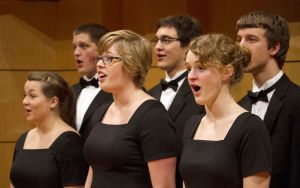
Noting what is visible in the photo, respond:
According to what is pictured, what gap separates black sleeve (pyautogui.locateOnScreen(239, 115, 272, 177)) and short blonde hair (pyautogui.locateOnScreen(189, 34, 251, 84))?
8.9 inches

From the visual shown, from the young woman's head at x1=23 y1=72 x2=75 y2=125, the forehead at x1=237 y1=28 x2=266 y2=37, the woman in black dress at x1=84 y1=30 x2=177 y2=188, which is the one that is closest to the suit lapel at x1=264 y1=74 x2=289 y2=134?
the forehead at x1=237 y1=28 x2=266 y2=37

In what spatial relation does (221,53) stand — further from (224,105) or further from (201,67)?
(224,105)

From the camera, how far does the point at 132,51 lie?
9.87 ft

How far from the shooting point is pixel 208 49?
2566mm

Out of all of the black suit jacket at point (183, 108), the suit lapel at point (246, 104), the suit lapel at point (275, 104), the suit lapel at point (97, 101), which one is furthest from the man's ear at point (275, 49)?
the suit lapel at point (97, 101)

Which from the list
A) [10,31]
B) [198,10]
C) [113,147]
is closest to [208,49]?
[113,147]

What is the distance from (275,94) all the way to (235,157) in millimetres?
751

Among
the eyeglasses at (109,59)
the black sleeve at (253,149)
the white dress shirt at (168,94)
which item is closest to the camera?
the black sleeve at (253,149)

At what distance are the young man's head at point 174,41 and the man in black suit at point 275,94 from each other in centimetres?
66

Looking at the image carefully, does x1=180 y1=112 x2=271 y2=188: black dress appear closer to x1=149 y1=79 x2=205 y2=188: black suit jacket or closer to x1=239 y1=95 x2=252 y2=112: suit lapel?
x1=239 y1=95 x2=252 y2=112: suit lapel

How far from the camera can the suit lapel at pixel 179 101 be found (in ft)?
11.9

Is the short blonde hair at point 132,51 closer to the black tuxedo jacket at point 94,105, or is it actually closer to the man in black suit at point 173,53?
the man in black suit at point 173,53

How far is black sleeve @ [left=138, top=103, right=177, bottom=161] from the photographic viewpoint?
2.85 m

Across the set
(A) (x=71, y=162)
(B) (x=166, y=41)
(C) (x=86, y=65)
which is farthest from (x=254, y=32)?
(C) (x=86, y=65)
